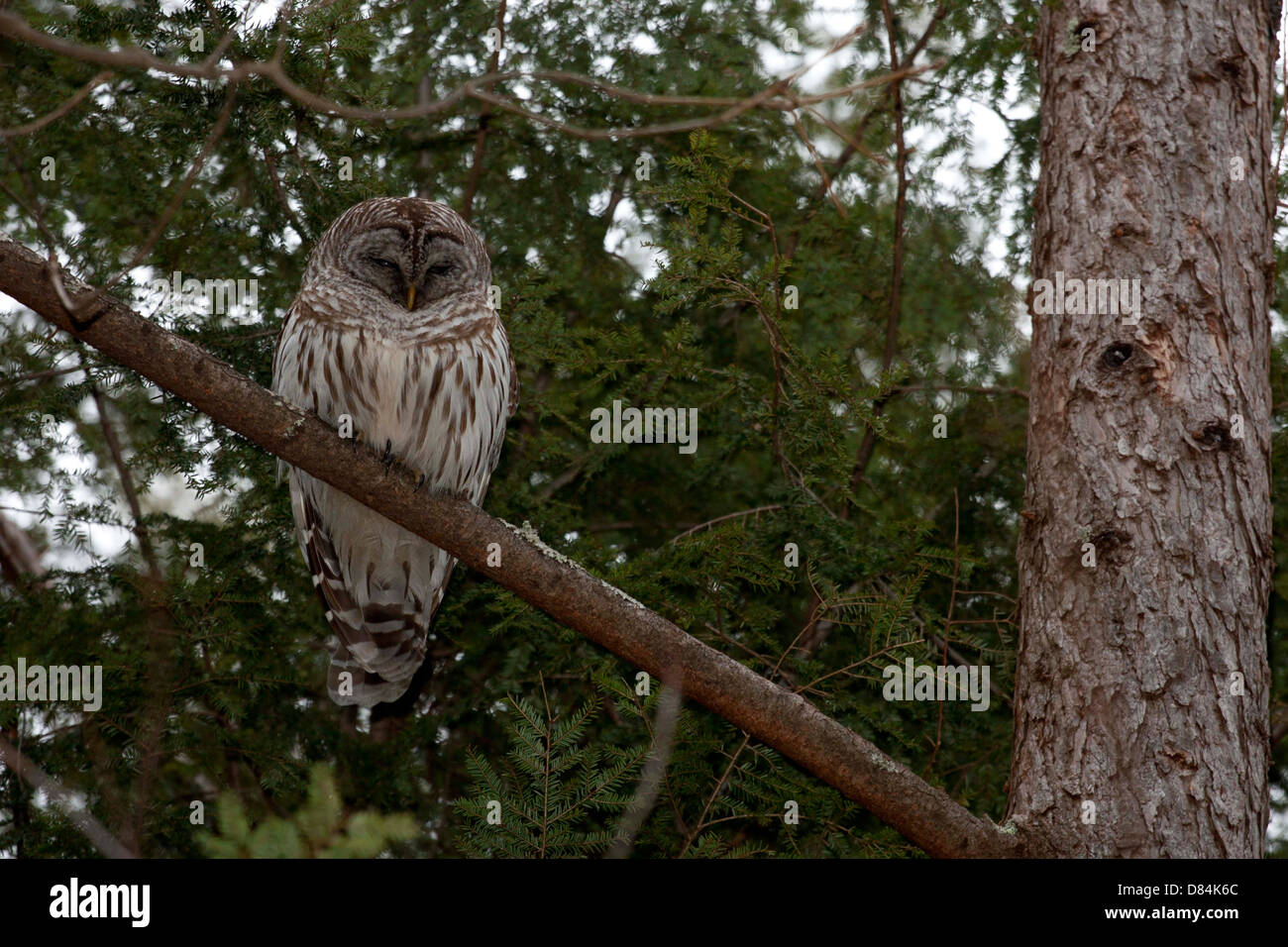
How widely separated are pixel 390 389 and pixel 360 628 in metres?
1.17

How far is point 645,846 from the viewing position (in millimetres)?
4777

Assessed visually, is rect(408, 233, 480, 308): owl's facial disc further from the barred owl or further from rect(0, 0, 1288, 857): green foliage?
rect(0, 0, 1288, 857): green foliage

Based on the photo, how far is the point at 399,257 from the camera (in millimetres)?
5023

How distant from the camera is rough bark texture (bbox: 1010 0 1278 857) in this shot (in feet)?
12.5

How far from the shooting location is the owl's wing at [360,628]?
17.4 feet

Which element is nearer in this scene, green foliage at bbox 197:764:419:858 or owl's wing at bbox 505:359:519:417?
green foliage at bbox 197:764:419:858

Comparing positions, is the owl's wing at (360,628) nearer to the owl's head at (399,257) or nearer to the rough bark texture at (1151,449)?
the owl's head at (399,257)

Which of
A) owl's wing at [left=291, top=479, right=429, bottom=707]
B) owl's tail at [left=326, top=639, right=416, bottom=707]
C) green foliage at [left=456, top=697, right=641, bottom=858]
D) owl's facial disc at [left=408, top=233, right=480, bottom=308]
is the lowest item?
green foliage at [left=456, top=697, right=641, bottom=858]

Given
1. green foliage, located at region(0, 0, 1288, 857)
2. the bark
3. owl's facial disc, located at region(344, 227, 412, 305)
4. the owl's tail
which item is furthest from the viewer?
the owl's tail

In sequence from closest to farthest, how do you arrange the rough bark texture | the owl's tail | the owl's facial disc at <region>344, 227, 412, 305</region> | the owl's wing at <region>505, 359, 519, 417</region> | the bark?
the bark < the rough bark texture < the owl's facial disc at <region>344, 227, 412, 305</region> < the owl's tail < the owl's wing at <region>505, 359, 519, 417</region>

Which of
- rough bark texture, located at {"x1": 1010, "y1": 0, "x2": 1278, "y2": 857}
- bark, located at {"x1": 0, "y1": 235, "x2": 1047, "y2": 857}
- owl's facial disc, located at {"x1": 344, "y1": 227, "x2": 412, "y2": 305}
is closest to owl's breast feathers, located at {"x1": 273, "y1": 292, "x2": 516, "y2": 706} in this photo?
owl's facial disc, located at {"x1": 344, "y1": 227, "x2": 412, "y2": 305}

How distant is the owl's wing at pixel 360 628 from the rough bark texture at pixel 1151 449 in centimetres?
257

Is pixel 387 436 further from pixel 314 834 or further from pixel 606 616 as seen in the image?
pixel 314 834
